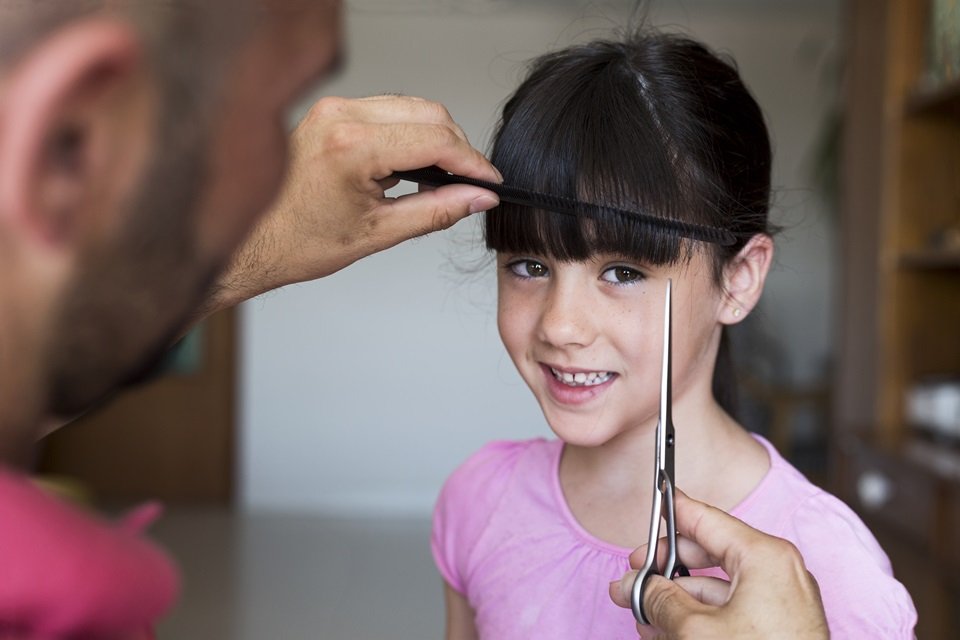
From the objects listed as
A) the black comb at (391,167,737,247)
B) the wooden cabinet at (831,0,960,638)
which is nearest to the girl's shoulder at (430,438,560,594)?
the black comb at (391,167,737,247)

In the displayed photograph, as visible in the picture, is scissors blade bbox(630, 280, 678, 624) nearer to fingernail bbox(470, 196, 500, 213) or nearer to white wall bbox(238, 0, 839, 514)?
fingernail bbox(470, 196, 500, 213)

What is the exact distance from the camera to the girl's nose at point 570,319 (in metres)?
0.66

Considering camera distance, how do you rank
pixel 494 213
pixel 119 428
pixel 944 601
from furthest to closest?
pixel 119 428, pixel 944 601, pixel 494 213

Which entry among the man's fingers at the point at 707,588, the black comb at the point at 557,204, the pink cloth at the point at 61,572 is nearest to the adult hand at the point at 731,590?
the man's fingers at the point at 707,588

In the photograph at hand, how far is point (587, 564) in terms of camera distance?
0.75 meters

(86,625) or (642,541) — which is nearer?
(86,625)

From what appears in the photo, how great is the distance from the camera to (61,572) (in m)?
0.19

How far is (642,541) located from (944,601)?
92cm

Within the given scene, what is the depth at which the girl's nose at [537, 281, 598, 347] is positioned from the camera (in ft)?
2.16

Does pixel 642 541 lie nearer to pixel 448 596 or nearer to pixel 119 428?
pixel 448 596

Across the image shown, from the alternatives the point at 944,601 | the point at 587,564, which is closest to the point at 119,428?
the point at 944,601

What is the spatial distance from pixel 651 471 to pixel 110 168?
625 mm

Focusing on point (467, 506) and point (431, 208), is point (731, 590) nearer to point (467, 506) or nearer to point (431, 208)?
point (431, 208)

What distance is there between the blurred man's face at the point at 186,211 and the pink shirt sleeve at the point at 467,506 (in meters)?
0.64
